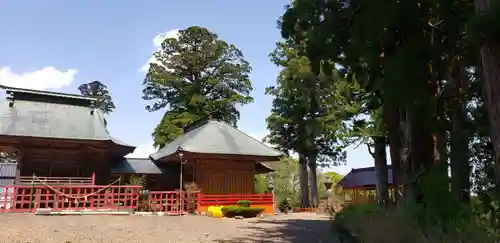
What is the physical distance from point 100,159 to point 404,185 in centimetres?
1456

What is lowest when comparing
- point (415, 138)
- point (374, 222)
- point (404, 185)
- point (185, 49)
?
point (374, 222)

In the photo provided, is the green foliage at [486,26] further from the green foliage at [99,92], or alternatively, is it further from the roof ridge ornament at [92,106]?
the green foliage at [99,92]

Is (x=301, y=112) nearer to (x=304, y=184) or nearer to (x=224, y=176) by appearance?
(x=304, y=184)

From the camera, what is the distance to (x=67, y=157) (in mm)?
18641

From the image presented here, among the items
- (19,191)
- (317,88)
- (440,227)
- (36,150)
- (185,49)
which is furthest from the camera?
(185,49)

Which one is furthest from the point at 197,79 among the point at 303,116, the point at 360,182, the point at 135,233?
the point at 135,233

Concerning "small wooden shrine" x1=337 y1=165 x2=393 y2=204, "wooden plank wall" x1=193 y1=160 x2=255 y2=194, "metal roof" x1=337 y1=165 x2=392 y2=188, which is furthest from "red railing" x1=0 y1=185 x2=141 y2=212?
"metal roof" x1=337 y1=165 x2=392 y2=188

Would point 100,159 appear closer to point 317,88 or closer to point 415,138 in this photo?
point 317,88

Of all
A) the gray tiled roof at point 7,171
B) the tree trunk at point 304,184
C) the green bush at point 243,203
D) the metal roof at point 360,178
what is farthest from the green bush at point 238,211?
the gray tiled roof at point 7,171

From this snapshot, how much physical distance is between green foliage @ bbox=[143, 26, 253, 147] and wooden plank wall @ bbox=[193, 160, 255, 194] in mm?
11387

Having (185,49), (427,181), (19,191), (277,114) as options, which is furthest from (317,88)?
(427,181)

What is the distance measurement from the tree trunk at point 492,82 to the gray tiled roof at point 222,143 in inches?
522

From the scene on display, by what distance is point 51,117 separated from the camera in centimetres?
1867

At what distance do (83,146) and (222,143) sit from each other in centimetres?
623
